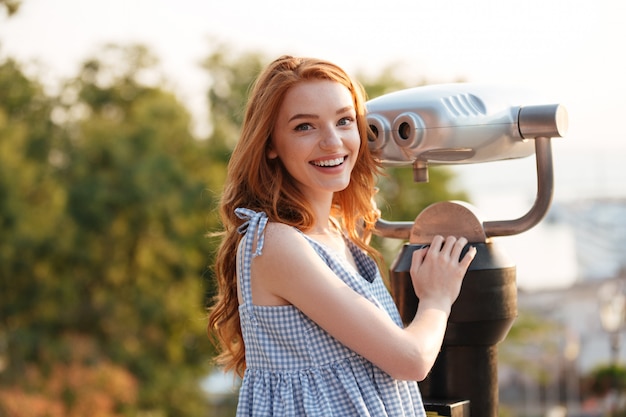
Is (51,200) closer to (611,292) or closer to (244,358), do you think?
(611,292)

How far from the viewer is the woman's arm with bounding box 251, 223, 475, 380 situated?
1.38 metres

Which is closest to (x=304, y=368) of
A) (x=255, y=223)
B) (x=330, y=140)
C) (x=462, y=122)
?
(x=255, y=223)

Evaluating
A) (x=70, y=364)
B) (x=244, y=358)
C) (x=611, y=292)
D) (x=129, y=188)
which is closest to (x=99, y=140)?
(x=129, y=188)

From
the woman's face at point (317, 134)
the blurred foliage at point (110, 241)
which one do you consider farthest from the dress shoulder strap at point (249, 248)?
the blurred foliage at point (110, 241)

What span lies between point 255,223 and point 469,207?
14.8 inches

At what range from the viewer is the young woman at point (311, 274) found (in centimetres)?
139

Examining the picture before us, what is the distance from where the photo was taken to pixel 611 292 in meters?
9.52

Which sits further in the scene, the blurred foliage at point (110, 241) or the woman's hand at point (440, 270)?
the blurred foliage at point (110, 241)

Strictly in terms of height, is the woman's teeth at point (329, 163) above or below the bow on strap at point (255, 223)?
above

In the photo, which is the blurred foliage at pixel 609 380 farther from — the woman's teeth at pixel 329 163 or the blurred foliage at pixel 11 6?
the woman's teeth at pixel 329 163

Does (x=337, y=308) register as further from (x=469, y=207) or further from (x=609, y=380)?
(x=609, y=380)

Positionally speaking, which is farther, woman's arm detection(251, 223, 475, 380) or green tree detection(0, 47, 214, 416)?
green tree detection(0, 47, 214, 416)

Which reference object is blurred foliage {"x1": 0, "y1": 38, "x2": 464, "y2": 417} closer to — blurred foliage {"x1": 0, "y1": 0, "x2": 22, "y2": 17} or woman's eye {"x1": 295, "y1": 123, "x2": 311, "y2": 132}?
blurred foliage {"x1": 0, "y1": 0, "x2": 22, "y2": 17}

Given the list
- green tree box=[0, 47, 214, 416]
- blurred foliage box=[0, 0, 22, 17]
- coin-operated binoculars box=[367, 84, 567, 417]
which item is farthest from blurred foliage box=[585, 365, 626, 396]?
coin-operated binoculars box=[367, 84, 567, 417]
